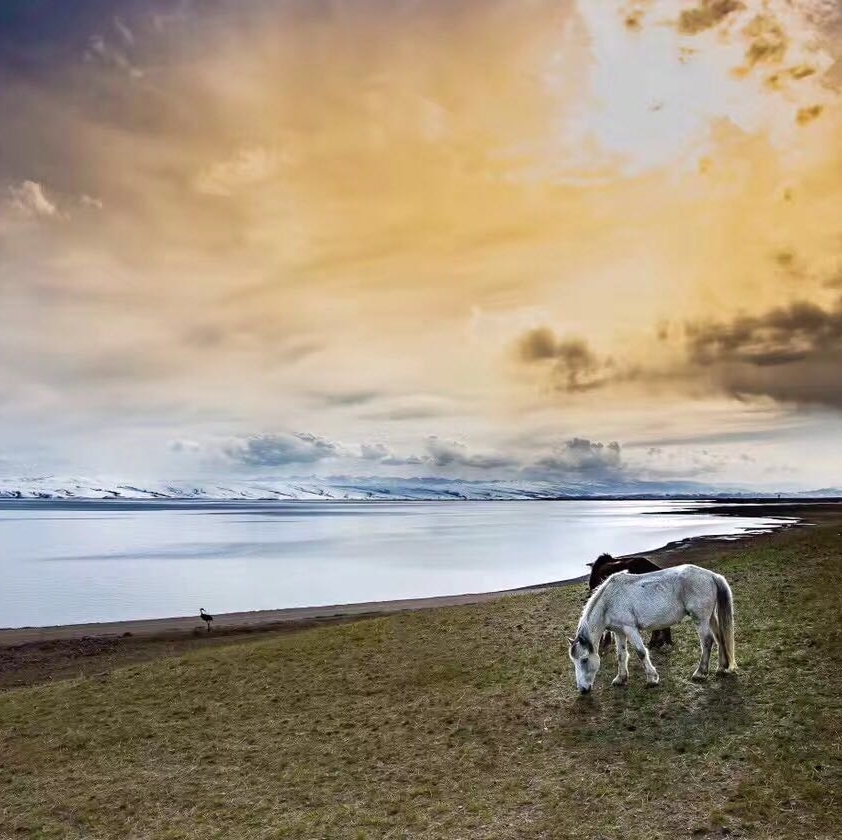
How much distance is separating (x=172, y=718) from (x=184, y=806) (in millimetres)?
4407

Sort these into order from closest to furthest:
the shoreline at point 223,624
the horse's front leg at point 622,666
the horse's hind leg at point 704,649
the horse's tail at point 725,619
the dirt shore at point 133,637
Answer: the horse's tail at point 725,619, the horse's hind leg at point 704,649, the horse's front leg at point 622,666, the dirt shore at point 133,637, the shoreline at point 223,624

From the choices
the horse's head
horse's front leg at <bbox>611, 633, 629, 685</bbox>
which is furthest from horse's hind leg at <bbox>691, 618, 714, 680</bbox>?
the horse's head

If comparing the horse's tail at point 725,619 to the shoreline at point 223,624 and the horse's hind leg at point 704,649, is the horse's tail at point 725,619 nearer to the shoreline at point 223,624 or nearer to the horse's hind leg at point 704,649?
the horse's hind leg at point 704,649

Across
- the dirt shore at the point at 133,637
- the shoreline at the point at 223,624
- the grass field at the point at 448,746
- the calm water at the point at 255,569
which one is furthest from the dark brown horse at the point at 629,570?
the calm water at the point at 255,569

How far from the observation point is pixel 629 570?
1565cm

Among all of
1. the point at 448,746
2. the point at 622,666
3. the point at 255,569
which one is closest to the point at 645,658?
the point at 622,666

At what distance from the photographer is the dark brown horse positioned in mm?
14281

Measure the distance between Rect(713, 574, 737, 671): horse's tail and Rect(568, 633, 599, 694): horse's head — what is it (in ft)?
7.33

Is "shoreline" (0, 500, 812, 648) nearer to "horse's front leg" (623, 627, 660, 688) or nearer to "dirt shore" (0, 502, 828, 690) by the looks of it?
"dirt shore" (0, 502, 828, 690)

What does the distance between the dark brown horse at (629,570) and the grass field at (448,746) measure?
567 millimetres

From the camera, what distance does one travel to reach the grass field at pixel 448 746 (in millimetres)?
8312

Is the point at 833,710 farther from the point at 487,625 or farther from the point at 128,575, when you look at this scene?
the point at 128,575

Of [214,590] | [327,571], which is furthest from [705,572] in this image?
[327,571]

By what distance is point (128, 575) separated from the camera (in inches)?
2420
